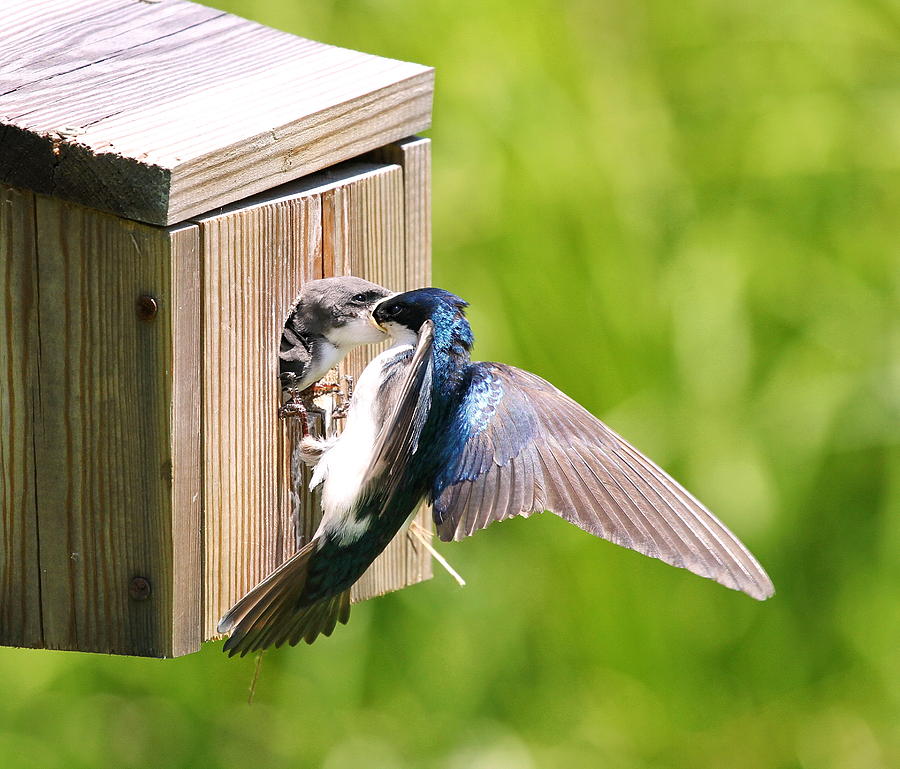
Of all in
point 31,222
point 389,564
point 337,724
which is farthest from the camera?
point 337,724

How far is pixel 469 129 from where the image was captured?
299cm

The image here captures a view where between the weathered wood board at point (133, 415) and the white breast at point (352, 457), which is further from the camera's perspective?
the white breast at point (352, 457)

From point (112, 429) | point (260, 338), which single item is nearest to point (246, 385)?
point (260, 338)

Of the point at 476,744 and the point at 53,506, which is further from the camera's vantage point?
the point at 476,744

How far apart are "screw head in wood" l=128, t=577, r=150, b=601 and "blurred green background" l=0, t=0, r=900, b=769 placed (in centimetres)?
122

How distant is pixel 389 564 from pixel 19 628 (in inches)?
22.9

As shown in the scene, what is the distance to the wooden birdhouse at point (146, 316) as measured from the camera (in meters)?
1.50

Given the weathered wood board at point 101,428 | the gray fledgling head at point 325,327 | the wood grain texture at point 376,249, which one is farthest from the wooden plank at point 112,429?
the wood grain texture at point 376,249

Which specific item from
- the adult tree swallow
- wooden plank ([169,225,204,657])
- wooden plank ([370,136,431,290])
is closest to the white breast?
the adult tree swallow

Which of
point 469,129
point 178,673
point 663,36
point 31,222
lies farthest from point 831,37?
point 31,222

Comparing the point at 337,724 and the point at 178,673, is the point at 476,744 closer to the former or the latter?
the point at 337,724

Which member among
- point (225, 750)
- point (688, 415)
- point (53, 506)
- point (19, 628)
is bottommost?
point (225, 750)

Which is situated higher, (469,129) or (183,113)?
(183,113)

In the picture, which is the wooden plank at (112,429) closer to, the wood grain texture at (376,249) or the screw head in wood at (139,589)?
the screw head in wood at (139,589)
